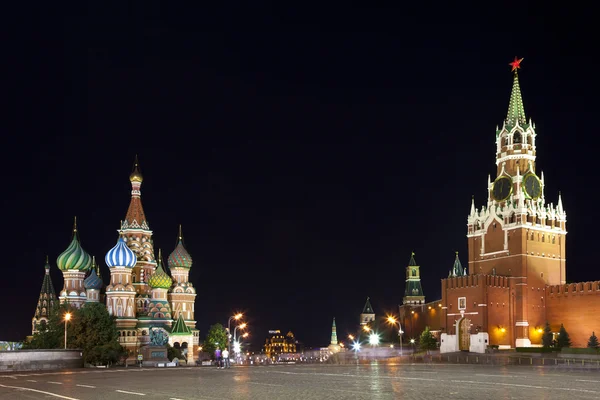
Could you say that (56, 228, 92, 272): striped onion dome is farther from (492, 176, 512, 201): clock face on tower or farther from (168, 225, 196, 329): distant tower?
(492, 176, 512, 201): clock face on tower

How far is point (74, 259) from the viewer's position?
10538 cm

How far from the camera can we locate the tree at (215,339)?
379ft

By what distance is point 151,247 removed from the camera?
10906 cm

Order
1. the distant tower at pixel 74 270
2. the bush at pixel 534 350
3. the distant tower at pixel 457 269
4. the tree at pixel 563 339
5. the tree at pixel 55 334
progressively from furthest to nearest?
the distant tower at pixel 457 269 < the distant tower at pixel 74 270 < the tree at pixel 563 339 < the tree at pixel 55 334 < the bush at pixel 534 350

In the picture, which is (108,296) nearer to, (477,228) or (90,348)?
(90,348)

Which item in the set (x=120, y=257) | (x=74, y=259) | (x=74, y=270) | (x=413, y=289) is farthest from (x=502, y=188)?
(x=74, y=270)

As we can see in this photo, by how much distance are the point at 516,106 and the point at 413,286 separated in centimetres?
4901

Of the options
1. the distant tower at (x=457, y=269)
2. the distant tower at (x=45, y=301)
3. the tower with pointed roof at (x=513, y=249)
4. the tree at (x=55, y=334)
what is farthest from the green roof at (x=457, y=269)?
the tree at (x=55, y=334)

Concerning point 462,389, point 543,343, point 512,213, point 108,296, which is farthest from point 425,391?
point 108,296

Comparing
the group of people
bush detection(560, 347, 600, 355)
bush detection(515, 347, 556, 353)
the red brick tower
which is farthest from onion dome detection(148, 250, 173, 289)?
bush detection(560, 347, 600, 355)

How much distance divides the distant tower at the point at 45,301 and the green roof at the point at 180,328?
77.2 feet

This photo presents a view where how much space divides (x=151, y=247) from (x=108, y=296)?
13.0 metres

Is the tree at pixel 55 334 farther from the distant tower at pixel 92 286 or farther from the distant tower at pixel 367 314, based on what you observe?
the distant tower at pixel 367 314

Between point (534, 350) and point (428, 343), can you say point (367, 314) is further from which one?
point (534, 350)
